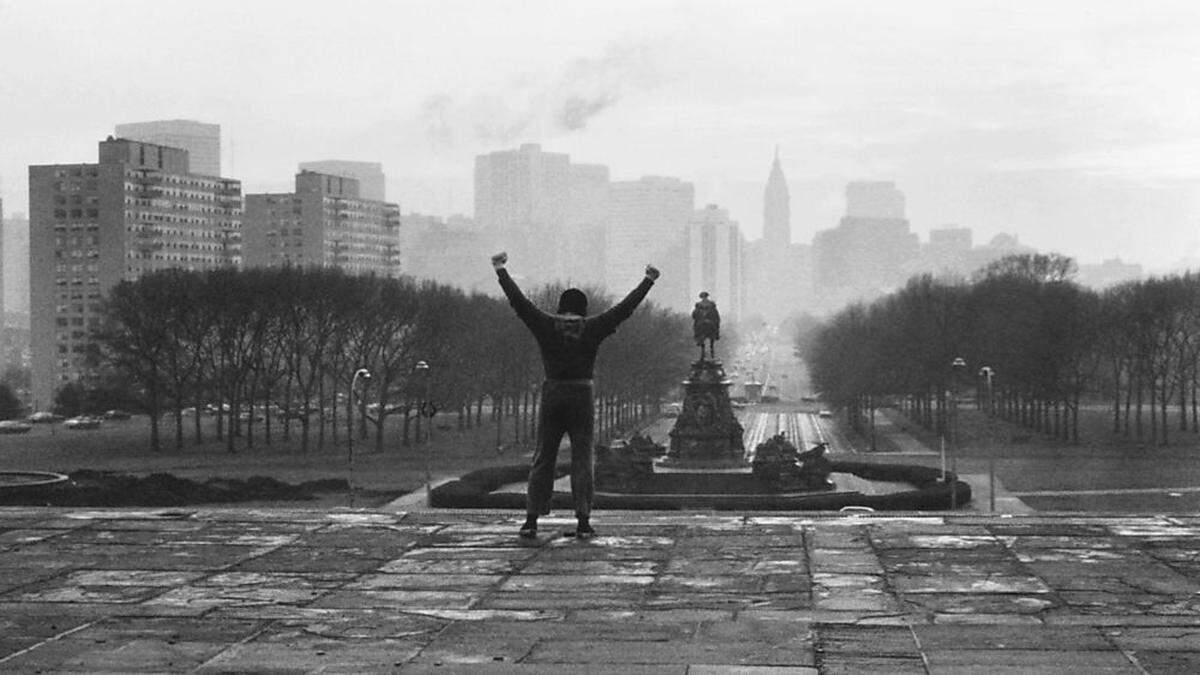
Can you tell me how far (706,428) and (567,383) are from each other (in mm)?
44640

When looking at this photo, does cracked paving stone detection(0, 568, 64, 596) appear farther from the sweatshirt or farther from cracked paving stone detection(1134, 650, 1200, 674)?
cracked paving stone detection(1134, 650, 1200, 674)

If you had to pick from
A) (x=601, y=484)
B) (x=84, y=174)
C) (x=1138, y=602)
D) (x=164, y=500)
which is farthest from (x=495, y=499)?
(x=84, y=174)

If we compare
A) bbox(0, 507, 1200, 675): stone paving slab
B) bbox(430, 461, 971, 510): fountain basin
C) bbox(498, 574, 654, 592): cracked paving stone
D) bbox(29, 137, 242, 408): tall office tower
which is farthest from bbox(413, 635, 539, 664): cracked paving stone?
bbox(29, 137, 242, 408): tall office tower

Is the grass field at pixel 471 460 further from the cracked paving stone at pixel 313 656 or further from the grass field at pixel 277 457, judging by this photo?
the cracked paving stone at pixel 313 656

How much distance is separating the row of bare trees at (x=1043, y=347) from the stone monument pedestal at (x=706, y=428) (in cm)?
3114

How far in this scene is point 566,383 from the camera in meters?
15.8

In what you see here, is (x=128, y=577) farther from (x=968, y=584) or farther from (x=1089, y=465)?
(x=1089, y=465)

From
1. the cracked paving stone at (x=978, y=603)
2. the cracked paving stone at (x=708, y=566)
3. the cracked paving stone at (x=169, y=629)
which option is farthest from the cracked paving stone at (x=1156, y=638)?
the cracked paving stone at (x=169, y=629)

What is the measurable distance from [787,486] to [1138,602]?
44.0 meters

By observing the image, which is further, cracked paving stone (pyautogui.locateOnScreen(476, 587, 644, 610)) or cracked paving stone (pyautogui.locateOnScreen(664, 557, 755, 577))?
cracked paving stone (pyautogui.locateOnScreen(664, 557, 755, 577))

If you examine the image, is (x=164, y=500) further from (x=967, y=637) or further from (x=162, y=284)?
(x=162, y=284)

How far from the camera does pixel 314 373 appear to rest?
94.4 metres

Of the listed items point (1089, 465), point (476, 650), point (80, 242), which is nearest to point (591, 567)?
point (476, 650)

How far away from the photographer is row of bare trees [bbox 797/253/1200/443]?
315 feet
